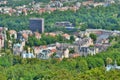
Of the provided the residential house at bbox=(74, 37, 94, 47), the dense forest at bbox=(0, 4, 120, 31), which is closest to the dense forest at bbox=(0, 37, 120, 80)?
the residential house at bbox=(74, 37, 94, 47)

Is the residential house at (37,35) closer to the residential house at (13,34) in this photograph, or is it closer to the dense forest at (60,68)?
the residential house at (13,34)

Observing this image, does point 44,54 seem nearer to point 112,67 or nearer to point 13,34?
point 112,67

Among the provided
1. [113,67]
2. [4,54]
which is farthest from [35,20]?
[113,67]

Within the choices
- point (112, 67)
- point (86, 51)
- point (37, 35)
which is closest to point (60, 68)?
point (112, 67)

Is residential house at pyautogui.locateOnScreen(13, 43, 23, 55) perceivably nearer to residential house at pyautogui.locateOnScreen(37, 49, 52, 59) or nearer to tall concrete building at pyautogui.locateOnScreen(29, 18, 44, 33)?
residential house at pyautogui.locateOnScreen(37, 49, 52, 59)

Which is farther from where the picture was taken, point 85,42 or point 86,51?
point 85,42

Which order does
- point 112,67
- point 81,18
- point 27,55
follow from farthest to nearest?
point 81,18
point 27,55
point 112,67
